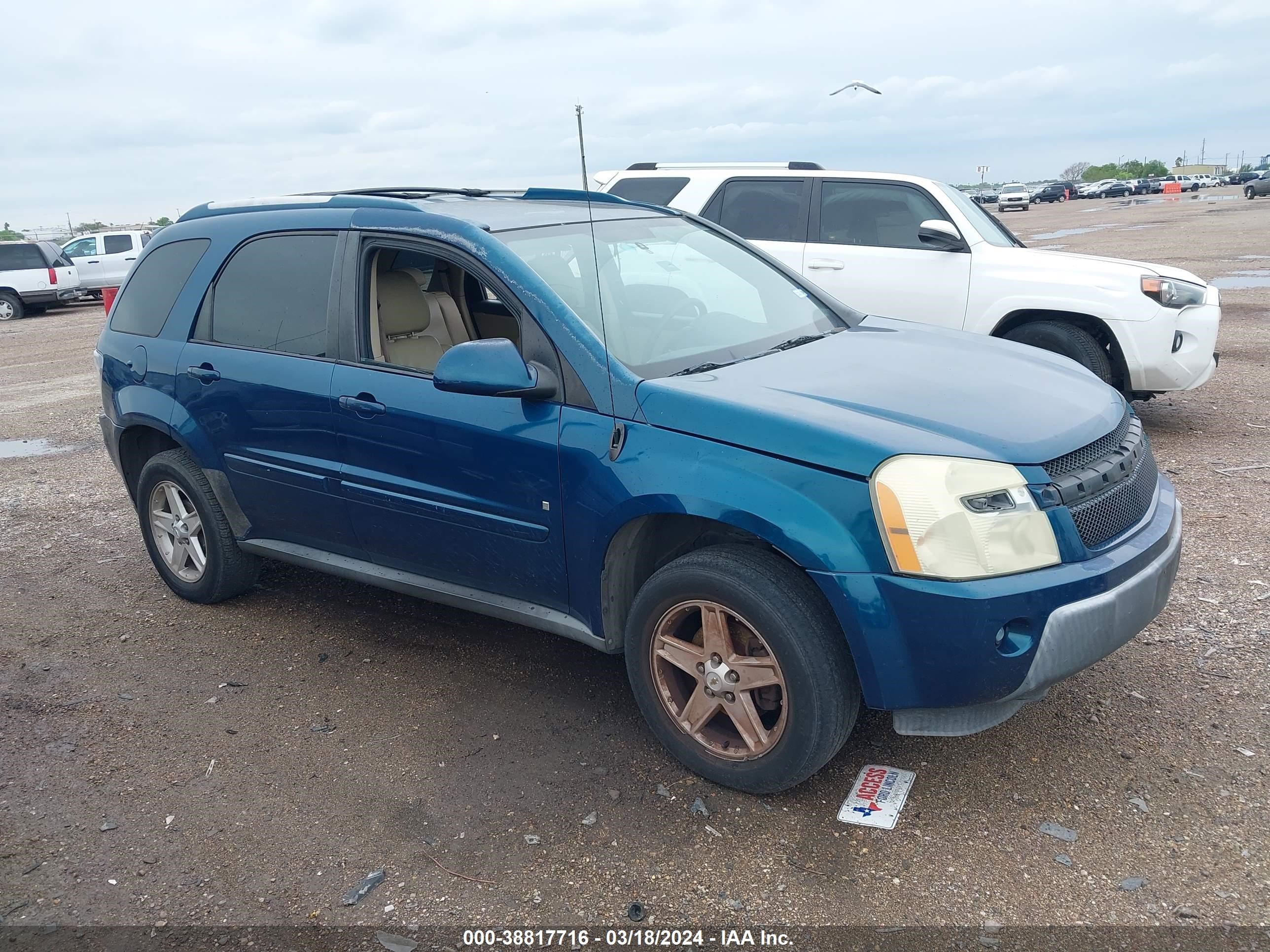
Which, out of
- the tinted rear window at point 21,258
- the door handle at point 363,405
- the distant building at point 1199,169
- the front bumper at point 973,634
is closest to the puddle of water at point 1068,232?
the tinted rear window at point 21,258

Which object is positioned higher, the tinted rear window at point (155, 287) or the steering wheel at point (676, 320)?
the tinted rear window at point (155, 287)

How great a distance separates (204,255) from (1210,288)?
247 inches

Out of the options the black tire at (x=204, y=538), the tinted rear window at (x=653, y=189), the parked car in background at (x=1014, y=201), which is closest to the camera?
the black tire at (x=204, y=538)

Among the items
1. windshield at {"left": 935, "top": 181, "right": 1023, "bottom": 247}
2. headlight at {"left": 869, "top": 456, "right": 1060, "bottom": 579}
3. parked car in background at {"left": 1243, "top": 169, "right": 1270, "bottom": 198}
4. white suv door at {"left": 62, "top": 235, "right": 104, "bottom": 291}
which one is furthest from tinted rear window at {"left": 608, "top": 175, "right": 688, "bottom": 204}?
parked car in background at {"left": 1243, "top": 169, "right": 1270, "bottom": 198}

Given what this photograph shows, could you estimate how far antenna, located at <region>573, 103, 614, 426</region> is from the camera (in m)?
3.27

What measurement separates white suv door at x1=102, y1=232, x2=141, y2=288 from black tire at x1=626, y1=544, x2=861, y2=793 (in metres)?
25.2

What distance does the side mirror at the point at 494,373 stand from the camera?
11.0 feet

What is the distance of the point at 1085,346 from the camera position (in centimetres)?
686

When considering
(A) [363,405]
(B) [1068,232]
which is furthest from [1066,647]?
(B) [1068,232]

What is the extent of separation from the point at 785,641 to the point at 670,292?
156cm

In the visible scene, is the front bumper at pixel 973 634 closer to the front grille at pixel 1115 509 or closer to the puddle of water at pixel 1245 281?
the front grille at pixel 1115 509

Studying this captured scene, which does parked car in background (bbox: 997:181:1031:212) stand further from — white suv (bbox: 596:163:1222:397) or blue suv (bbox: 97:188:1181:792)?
blue suv (bbox: 97:188:1181:792)

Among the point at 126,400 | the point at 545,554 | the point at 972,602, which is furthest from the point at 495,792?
the point at 126,400

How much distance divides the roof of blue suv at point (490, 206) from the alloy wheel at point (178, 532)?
4.38 feet
